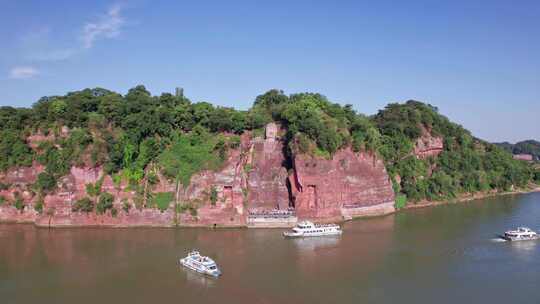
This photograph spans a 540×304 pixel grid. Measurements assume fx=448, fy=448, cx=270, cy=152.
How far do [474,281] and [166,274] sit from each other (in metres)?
18.6

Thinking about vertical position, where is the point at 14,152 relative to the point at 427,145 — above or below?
below

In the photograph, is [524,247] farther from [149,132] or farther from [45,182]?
[45,182]

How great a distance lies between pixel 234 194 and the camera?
40969 mm

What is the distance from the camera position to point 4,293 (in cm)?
2577

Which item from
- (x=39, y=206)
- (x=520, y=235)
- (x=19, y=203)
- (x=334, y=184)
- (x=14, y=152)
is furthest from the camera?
(x=14, y=152)

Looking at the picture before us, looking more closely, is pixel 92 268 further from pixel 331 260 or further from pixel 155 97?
pixel 155 97

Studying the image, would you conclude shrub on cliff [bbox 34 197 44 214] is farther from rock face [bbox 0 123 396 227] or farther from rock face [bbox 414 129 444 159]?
rock face [bbox 414 129 444 159]

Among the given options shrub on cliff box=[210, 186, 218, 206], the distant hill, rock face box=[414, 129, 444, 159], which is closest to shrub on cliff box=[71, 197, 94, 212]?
shrub on cliff box=[210, 186, 218, 206]

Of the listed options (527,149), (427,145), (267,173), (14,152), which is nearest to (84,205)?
(14,152)

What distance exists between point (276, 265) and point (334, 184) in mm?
15150

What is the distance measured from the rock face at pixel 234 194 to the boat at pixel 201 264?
1088cm

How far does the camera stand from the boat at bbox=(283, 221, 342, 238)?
36.5 m

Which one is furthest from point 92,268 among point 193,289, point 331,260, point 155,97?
point 155,97

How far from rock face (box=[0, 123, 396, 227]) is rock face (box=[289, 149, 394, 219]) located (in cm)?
9
